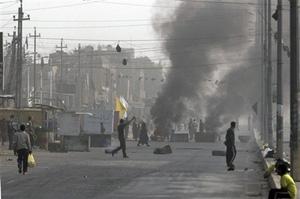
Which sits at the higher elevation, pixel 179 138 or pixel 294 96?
pixel 294 96

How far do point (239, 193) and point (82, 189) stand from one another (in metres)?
3.04

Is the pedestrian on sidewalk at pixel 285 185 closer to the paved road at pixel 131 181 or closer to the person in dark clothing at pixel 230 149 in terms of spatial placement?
the paved road at pixel 131 181

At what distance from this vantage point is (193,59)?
182ft

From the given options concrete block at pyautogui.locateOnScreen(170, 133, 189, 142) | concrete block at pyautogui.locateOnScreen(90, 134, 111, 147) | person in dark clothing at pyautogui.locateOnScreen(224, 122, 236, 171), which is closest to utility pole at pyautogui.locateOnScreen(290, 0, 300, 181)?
person in dark clothing at pyautogui.locateOnScreen(224, 122, 236, 171)

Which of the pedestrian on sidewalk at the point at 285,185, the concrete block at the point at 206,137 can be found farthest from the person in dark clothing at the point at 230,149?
the concrete block at the point at 206,137

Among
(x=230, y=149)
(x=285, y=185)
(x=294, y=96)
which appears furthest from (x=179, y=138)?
(x=285, y=185)

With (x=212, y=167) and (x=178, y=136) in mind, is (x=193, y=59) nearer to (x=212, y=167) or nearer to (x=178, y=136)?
(x=178, y=136)

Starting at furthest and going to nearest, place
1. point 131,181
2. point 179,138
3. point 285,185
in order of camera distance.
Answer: point 179,138
point 131,181
point 285,185

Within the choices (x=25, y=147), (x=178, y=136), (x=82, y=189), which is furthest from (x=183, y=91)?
(x=82, y=189)

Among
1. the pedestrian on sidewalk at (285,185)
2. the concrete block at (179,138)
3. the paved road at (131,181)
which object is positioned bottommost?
the paved road at (131,181)

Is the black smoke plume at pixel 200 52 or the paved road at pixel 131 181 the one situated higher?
the black smoke plume at pixel 200 52

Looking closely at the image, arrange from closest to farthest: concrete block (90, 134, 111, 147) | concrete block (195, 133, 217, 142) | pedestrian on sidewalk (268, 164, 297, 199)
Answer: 1. pedestrian on sidewalk (268, 164, 297, 199)
2. concrete block (90, 134, 111, 147)
3. concrete block (195, 133, 217, 142)

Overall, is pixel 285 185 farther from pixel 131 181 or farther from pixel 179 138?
pixel 179 138

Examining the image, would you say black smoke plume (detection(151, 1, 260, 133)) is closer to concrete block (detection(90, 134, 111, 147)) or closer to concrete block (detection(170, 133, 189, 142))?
concrete block (detection(170, 133, 189, 142))
